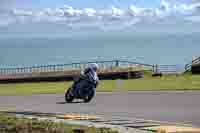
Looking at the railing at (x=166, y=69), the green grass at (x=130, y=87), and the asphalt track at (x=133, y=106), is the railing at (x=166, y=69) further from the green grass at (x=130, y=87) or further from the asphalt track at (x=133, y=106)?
the asphalt track at (x=133, y=106)

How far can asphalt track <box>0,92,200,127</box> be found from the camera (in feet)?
65.5

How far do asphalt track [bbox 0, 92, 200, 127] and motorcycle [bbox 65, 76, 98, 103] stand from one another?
0.36m

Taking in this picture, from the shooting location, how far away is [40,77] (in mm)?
54125

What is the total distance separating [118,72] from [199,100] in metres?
28.4

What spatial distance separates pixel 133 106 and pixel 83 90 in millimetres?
3165

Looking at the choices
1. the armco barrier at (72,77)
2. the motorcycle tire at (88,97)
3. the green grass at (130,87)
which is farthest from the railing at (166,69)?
the motorcycle tire at (88,97)

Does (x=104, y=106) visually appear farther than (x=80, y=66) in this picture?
No

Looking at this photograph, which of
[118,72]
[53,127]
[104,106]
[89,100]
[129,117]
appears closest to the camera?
[53,127]

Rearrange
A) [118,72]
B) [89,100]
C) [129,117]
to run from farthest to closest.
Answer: [118,72] → [89,100] → [129,117]

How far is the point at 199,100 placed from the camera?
82.8 ft

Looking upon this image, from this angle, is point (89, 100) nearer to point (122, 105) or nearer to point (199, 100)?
point (122, 105)

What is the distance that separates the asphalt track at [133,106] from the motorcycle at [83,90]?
357 millimetres

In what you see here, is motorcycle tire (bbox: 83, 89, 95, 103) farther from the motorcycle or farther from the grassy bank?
the grassy bank

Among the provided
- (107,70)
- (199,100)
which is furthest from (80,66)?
(199,100)
